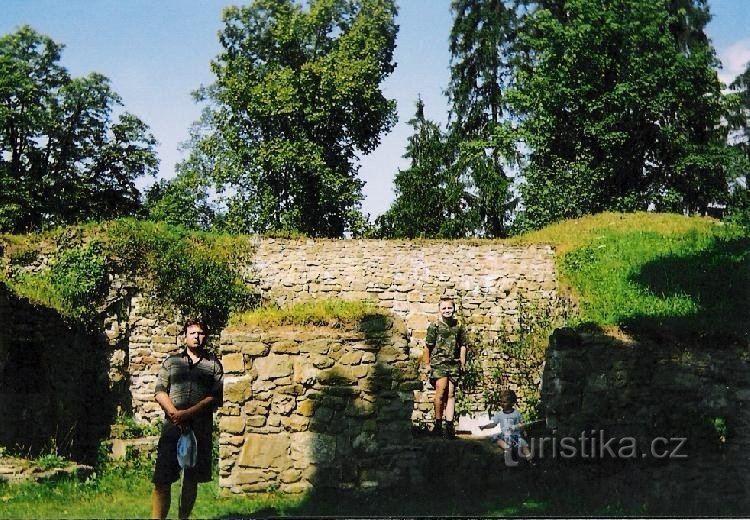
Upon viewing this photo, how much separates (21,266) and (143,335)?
306 cm

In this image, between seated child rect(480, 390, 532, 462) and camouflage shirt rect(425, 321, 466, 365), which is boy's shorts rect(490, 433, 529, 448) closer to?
seated child rect(480, 390, 532, 462)

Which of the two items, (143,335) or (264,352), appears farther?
(143,335)

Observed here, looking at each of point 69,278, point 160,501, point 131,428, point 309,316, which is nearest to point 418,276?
point 131,428

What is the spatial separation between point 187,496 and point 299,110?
21457mm

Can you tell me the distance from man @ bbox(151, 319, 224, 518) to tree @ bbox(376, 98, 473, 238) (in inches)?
730

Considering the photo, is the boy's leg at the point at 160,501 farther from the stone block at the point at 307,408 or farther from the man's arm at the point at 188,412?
the stone block at the point at 307,408

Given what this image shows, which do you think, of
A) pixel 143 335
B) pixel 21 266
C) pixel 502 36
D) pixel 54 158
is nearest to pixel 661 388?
pixel 143 335

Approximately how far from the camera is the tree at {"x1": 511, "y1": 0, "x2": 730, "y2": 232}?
877 inches

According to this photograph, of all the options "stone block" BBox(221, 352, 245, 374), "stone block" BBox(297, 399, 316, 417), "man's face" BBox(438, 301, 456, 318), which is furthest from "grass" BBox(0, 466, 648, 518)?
"man's face" BBox(438, 301, 456, 318)

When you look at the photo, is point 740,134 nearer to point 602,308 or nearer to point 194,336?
point 602,308

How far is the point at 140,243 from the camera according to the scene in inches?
570

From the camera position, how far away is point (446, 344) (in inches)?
352

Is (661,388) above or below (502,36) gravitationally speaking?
below

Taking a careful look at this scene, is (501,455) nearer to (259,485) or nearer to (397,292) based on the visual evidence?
(259,485)
